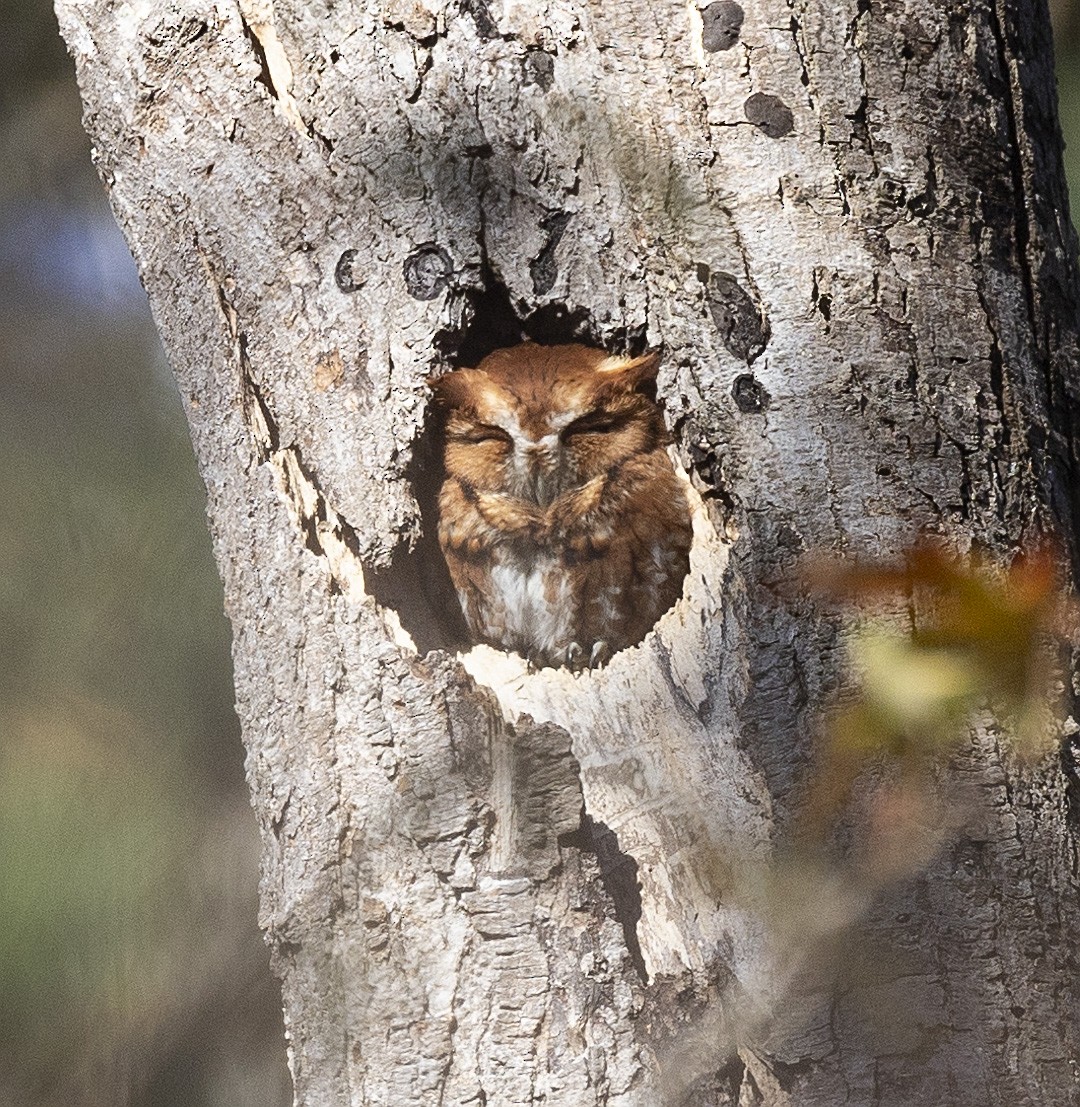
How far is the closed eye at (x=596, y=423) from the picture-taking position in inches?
72.2

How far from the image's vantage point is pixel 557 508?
2008 millimetres

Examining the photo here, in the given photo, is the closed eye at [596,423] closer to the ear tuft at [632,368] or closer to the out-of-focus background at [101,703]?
the ear tuft at [632,368]

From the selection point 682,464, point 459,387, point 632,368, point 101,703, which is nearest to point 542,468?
point 459,387

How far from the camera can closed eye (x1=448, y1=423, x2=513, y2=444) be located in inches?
73.3

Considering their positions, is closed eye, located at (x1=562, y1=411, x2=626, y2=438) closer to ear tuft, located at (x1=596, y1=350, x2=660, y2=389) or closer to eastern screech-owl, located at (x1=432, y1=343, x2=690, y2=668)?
eastern screech-owl, located at (x1=432, y1=343, x2=690, y2=668)

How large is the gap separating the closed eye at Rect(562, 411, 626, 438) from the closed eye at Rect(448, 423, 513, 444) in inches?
4.1

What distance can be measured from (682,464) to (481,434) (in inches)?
22.8

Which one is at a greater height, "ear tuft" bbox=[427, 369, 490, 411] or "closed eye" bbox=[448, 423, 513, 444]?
"ear tuft" bbox=[427, 369, 490, 411]

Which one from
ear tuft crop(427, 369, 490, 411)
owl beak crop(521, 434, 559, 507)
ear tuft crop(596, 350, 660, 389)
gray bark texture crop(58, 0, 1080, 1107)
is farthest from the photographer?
owl beak crop(521, 434, 559, 507)

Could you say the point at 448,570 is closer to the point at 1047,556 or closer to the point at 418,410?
the point at 418,410

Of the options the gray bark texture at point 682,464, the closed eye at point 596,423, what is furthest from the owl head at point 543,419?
the gray bark texture at point 682,464

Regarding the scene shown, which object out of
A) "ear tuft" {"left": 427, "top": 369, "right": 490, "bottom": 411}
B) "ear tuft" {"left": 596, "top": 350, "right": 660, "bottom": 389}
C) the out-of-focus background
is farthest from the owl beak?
the out-of-focus background

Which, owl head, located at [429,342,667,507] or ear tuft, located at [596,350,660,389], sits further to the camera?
owl head, located at [429,342,667,507]

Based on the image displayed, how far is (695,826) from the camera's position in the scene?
1.28 m
